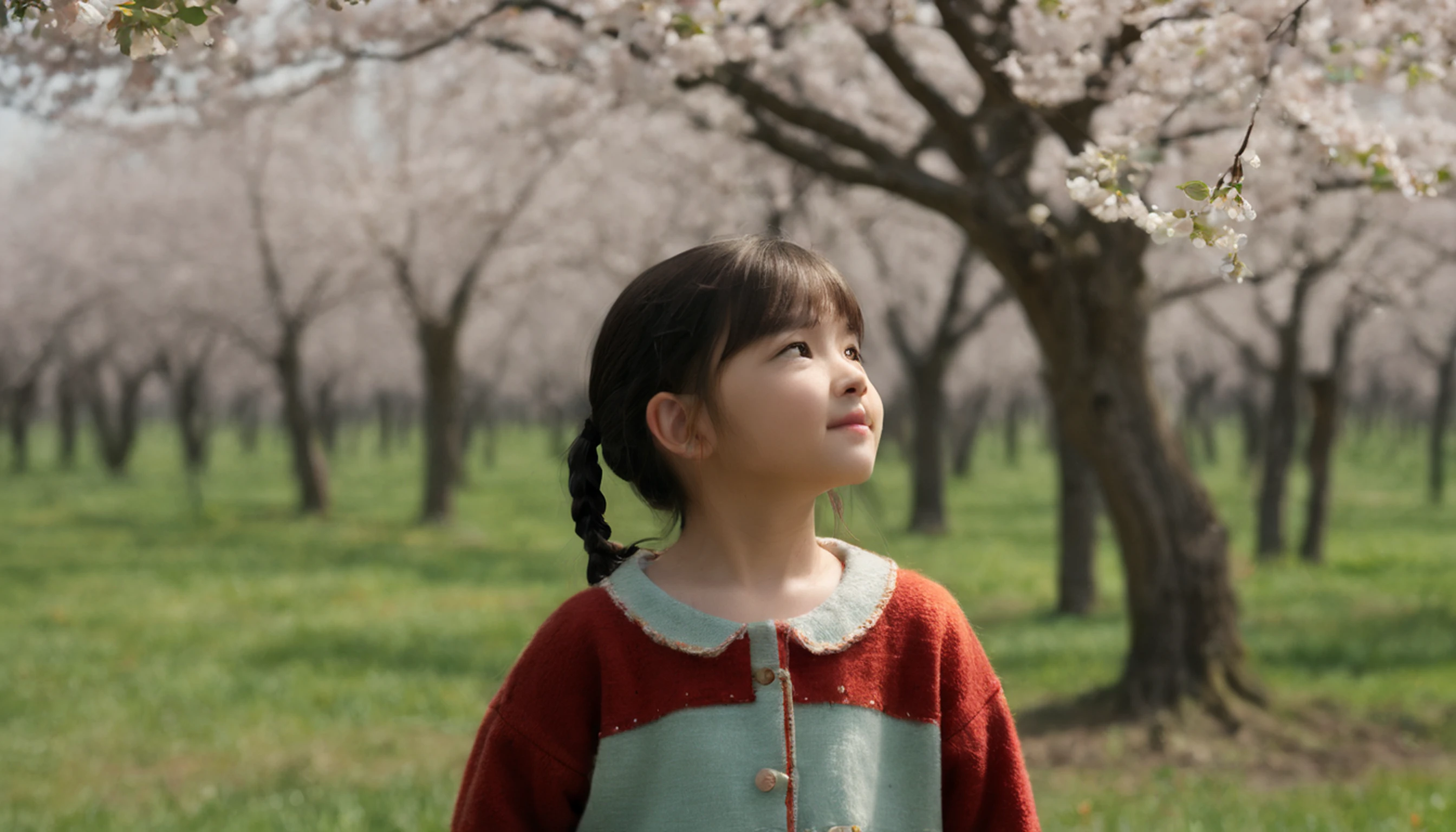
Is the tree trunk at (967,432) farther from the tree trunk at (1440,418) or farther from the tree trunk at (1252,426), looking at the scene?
the tree trunk at (1440,418)

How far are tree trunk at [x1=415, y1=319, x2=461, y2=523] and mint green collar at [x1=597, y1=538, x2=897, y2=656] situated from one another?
15.7 meters

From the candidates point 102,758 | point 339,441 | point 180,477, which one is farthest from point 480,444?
point 102,758

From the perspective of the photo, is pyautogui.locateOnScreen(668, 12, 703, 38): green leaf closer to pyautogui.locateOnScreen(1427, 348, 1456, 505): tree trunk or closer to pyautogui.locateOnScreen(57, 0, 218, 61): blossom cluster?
pyautogui.locateOnScreen(57, 0, 218, 61): blossom cluster

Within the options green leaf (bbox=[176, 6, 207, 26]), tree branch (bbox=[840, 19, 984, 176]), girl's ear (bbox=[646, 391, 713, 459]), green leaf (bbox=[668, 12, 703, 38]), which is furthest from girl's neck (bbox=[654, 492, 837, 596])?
tree branch (bbox=[840, 19, 984, 176])

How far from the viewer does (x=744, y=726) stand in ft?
5.96

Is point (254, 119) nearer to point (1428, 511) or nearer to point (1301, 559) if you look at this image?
point (1301, 559)

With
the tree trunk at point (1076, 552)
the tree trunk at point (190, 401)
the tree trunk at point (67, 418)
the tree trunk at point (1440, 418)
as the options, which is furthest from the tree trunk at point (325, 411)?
the tree trunk at point (1076, 552)

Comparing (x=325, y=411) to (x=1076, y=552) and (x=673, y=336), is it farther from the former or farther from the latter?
(x=673, y=336)

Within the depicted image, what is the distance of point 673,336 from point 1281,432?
11.9 m

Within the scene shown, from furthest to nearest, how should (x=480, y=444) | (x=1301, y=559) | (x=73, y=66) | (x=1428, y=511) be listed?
1. (x=480, y=444)
2. (x=1428, y=511)
3. (x=1301, y=559)
4. (x=73, y=66)

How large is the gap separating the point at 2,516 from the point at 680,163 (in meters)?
11.5

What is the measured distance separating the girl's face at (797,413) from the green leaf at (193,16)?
937 millimetres

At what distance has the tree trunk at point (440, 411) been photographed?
1722 centimetres

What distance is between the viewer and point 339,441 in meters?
55.5
